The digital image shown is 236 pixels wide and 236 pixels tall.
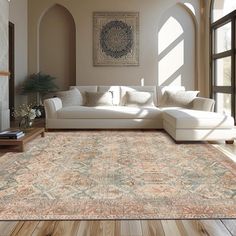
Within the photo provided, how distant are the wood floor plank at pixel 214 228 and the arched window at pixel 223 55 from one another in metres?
4.63

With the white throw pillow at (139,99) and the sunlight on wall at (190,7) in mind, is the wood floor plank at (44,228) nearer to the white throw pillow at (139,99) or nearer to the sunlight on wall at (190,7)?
the white throw pillow at (139,99)

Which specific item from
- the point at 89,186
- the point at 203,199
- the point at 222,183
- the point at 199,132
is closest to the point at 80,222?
the point at 89,186

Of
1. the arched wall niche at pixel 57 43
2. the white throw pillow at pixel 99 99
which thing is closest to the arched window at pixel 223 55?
the white throw pillow at pixel 99 99

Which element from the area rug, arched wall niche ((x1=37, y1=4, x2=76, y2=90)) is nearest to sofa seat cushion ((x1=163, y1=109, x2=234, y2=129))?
the area rug

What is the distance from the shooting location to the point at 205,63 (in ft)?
24.7

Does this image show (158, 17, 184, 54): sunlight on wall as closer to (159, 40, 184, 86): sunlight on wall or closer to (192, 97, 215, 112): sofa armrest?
(159, 40, 184, 86): sunlight on wall

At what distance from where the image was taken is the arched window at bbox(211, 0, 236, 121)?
6.20 m

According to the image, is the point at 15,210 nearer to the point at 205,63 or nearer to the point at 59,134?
the point at 59,134

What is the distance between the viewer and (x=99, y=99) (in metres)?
6.34

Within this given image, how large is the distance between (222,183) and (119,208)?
3.33 feet

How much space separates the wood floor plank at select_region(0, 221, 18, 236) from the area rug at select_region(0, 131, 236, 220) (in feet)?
0.20

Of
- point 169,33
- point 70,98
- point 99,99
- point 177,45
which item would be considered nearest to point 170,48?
point 177,45

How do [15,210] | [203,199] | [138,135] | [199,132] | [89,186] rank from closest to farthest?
[15,210], [203,199], [89,186], [199,132], [138,135]

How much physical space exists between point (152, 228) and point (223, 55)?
557 centimetres
